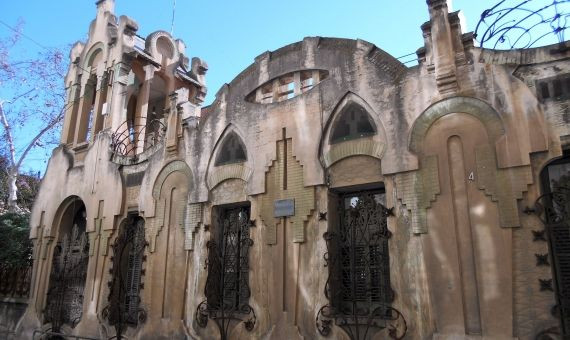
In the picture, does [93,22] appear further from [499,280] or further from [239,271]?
[499,280]

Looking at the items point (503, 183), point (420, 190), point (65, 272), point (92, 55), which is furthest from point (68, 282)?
point (503, 183)

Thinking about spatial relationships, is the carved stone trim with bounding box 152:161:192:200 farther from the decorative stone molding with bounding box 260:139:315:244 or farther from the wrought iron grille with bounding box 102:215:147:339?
the decorative stone molding with bounding box 260:139:315:244

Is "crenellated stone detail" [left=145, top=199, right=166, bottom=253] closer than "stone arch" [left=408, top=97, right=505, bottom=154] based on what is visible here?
No

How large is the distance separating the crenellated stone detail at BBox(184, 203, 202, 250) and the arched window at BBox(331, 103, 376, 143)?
11.7 feet

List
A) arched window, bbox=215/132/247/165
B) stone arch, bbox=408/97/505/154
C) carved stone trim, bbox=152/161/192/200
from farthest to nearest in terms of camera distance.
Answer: carved stone trim, bbox=152/161/192/200, arched window, bbox=215/132/247/165, stone arch, bbox=408/97/505/154

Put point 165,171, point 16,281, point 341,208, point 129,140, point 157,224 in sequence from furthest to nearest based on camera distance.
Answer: point 16,281, point 129,140, point 165,171, point 157,224, point 341,208

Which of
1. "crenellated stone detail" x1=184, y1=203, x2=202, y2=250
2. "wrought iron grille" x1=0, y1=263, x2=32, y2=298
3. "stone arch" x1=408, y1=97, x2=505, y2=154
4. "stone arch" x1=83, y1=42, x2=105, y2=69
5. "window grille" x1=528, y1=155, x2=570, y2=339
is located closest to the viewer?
A: "window grille" x1=528, y1=155, x2=570, y2=339

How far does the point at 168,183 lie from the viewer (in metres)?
10.8

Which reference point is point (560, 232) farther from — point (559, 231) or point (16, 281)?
point (16, 281)

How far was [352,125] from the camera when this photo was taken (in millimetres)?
8250

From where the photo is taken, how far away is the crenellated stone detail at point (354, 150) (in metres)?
7.73

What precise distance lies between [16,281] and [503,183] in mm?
14528

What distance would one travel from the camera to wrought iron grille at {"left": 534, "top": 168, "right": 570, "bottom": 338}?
19.1ft

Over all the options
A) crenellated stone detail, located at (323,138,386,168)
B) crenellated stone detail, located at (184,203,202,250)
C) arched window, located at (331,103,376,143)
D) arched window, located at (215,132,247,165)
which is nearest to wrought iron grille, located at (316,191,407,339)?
crenellated stone detail, located at (323,138,386,168)
